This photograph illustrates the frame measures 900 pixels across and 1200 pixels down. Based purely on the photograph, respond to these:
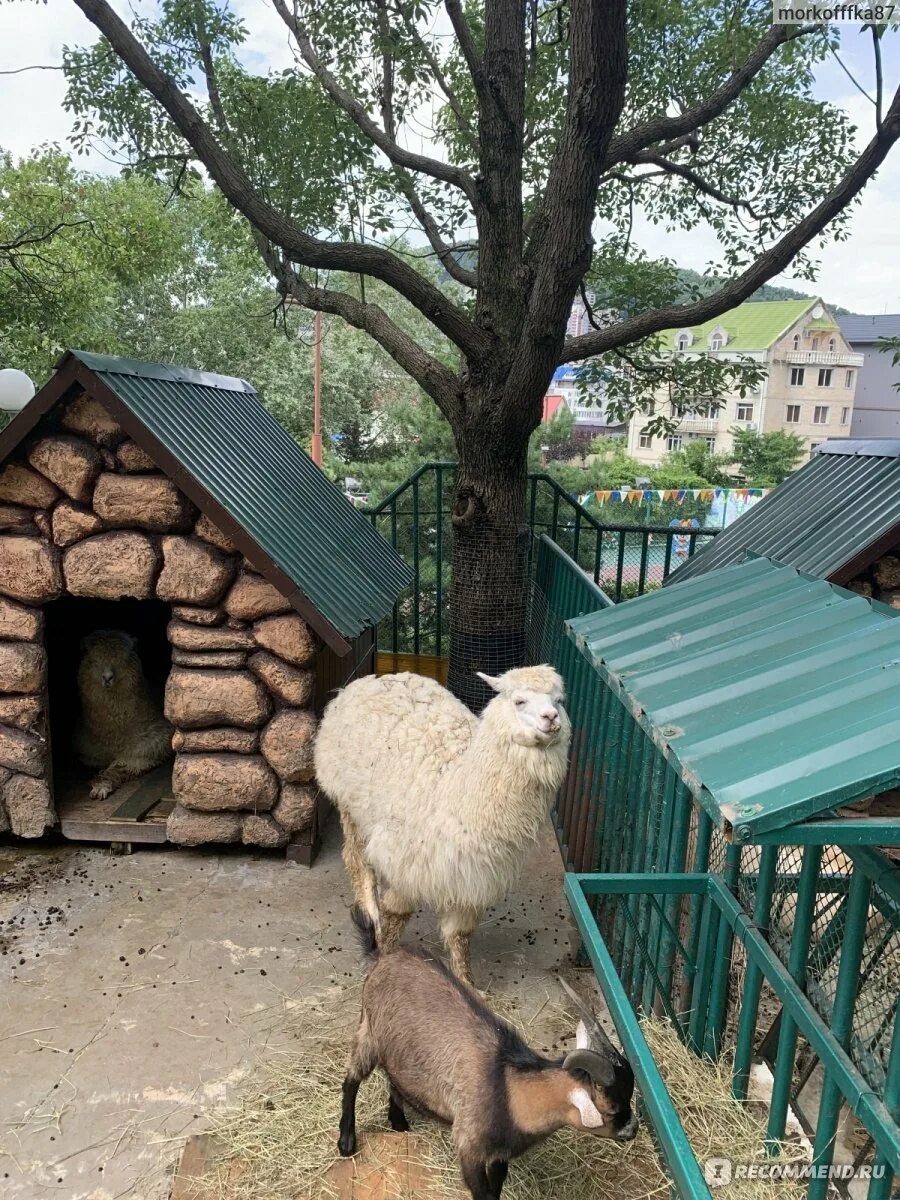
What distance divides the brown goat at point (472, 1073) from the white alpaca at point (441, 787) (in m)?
0.67

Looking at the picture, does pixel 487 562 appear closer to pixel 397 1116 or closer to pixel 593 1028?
pixel 397 1116

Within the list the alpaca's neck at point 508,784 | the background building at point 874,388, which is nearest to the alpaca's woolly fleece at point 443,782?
the alpaca's neck at point 508,784

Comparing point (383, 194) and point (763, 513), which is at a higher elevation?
point (383, 194)

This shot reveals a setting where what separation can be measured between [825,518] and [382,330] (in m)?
3.87

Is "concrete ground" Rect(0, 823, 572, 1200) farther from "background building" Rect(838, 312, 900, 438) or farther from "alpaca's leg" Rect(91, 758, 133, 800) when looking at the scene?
"background building" Rect(838, 312, 900, 438)

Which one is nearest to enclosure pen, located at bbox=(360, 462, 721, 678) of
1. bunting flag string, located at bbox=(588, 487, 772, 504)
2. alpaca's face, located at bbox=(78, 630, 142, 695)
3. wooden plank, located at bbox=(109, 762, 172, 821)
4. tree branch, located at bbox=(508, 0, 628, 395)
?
tree branch, located at bbox=(508, 0, 628, 395)

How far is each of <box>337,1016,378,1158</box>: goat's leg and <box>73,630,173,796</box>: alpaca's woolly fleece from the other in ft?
11.0

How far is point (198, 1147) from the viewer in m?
3.02

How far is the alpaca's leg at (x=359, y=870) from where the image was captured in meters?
4.24

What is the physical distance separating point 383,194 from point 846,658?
7.10 m

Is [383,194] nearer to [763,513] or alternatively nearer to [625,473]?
[763,513]

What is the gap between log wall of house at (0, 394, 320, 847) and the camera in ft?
15.5

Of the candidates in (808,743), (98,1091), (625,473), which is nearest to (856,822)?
(808,743)

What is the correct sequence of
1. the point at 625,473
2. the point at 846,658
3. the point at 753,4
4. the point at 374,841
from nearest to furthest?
the point at 846,658 < the point at 374,841 < the point at 753,4 < the point at 625,473
